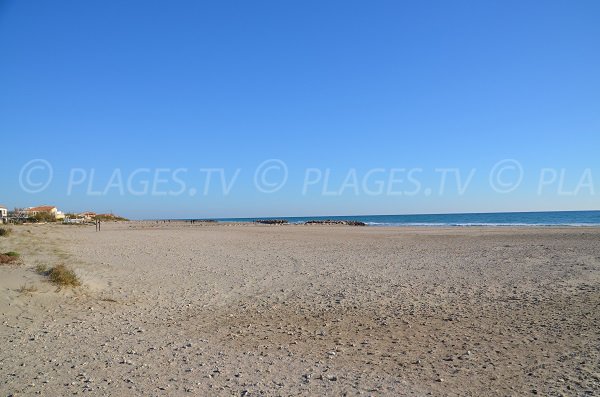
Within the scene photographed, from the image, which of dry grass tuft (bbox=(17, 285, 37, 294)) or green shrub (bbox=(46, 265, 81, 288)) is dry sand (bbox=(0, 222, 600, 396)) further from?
green shrub (bbox=(46, 265, 81, 288))

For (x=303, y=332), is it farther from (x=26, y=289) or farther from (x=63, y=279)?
(x=63, y=279)

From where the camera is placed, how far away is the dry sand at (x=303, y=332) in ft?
18.1

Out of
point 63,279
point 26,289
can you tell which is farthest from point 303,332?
point 63,279

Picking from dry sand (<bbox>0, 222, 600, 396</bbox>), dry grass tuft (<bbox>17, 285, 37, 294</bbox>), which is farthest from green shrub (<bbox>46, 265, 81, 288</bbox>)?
dry grass tuft (<bbox>17, 285, 37, 294</bbox>)

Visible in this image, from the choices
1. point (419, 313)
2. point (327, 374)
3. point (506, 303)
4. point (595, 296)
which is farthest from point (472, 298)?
point (327, 374)

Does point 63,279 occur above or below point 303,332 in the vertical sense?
above

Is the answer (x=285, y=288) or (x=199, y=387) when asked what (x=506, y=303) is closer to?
(x=285, y=288)

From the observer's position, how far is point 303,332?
7898 mm

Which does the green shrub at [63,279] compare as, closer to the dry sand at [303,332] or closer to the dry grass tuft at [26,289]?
the dry sand at [303,332]

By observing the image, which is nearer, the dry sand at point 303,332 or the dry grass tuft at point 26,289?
the dry sand at point 303,332

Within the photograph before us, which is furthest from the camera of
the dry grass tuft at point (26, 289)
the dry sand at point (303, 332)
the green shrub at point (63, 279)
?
the green shrub at point (63, 279)

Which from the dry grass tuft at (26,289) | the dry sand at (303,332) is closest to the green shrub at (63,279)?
the dry sand at (303,332)

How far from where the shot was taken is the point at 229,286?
12.5 metres

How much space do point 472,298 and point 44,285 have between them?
33.9 feet
